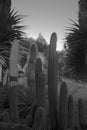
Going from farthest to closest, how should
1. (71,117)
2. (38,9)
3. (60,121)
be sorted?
(38,9) < (71,117) < (60,121)

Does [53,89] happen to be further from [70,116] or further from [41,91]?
[70,116]

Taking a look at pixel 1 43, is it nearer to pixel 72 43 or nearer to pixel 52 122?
A: pixel 72 43

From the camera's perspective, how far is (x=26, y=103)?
6.92 metres

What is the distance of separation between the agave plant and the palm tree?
222 cm

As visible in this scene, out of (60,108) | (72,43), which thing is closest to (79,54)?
(72,43)

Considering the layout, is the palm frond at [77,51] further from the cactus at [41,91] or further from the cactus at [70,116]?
the cactus at [41,91]

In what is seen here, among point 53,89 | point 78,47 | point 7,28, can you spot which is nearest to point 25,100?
point 7,28

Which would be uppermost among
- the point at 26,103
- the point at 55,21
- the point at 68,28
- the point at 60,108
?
the point at 55,21

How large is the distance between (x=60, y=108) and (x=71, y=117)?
453mm

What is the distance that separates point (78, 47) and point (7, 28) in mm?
3044

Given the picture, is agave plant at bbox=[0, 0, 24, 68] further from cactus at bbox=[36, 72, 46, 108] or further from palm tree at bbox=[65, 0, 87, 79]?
cactus at bbox=[36, 72, 46, 108]

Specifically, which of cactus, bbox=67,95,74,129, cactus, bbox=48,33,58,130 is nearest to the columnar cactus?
cactus, bbox=67,95,74,129

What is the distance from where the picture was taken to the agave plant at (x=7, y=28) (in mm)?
6895

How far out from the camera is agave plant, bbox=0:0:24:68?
271 inches
